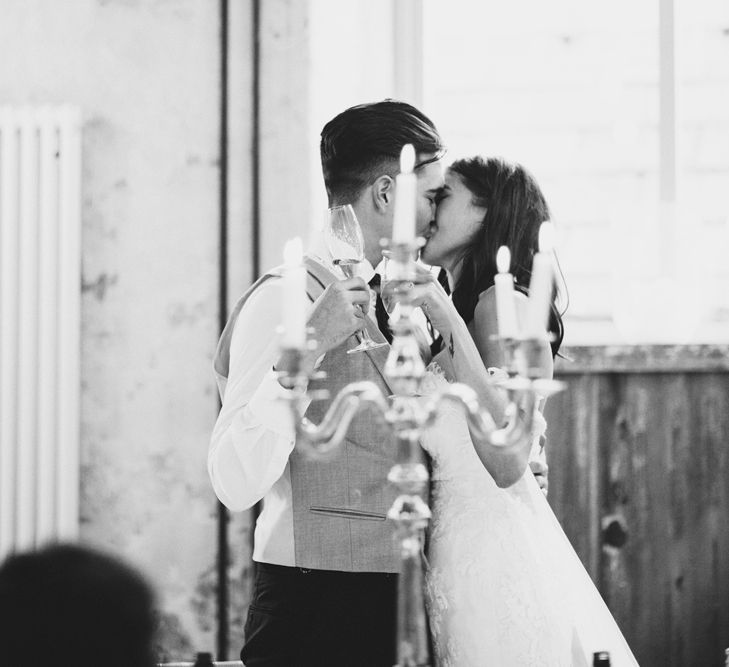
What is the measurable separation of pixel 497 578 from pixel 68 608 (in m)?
1.17

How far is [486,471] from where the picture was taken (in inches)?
76.2

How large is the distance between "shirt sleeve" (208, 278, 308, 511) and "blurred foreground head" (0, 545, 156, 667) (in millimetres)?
775

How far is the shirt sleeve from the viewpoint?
165 cm

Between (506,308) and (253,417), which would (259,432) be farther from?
(506,308)

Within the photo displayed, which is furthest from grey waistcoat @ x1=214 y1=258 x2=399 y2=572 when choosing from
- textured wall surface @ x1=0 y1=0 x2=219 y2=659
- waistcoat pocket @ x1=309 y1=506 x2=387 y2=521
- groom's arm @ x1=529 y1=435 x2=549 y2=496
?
textured wall surface @ x1=0 y1=0 x2=219 y2=659

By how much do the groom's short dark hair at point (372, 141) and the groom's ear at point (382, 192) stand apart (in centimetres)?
1

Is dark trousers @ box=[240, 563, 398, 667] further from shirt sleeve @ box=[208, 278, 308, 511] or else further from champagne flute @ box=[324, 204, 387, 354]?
champagne flute @ box=[324, 204, 387, 354]

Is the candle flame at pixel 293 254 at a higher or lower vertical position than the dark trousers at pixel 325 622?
higher

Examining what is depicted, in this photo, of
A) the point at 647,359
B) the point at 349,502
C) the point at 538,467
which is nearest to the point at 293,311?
the point at 349,502

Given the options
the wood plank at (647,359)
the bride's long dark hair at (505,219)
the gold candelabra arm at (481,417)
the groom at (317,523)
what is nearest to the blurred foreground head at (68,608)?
the gold candelabra arm at (481,417)

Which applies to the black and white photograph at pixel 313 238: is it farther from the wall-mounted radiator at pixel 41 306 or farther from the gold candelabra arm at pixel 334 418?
the gold candelabra arm at pixel 334 418

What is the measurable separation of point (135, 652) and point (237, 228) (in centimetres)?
219

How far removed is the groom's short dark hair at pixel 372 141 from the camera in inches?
77.1

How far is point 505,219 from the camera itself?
2078mm
